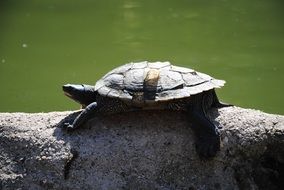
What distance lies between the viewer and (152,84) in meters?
2.95

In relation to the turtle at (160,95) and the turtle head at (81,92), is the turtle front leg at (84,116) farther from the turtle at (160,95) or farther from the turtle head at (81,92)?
the turtle head at (81,92)

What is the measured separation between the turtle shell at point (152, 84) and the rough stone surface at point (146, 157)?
0.20 meters

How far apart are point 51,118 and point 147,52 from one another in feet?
14.0

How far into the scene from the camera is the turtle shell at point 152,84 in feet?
9.56

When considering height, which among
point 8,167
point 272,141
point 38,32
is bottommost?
point 38,32

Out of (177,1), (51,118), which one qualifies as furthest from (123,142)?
(177,1)

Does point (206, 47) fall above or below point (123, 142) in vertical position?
below

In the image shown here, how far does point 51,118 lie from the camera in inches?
127

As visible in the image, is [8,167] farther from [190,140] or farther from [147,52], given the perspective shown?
[147,52]

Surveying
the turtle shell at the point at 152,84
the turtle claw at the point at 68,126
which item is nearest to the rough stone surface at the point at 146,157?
the turtle claw at the point at 68,126

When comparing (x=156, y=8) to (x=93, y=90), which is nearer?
(x=93, y=90)

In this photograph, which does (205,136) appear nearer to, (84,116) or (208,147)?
(208,147)

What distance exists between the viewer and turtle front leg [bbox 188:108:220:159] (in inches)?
112

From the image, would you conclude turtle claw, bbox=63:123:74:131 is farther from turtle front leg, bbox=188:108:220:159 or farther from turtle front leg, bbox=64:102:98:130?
turtle front leg, bbox=188:108:220:159
